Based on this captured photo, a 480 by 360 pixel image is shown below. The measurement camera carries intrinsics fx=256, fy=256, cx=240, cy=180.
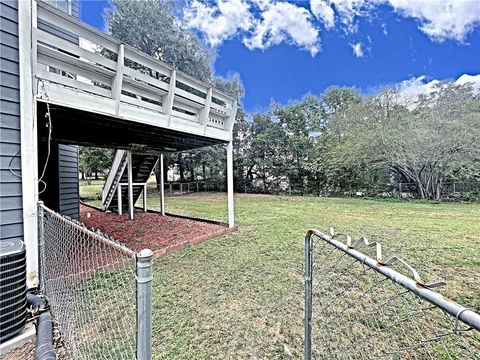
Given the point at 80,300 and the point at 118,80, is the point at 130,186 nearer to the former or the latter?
the point at 118,80

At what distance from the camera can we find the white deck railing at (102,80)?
2.66 meters

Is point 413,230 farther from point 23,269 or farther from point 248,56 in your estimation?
point 248,56

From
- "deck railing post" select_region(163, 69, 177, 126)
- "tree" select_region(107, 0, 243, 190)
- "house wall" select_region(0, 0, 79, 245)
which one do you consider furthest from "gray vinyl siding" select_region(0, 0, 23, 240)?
"tree" select_region(107, 0, 243, 190)

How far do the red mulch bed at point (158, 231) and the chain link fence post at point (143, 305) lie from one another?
3.30 m

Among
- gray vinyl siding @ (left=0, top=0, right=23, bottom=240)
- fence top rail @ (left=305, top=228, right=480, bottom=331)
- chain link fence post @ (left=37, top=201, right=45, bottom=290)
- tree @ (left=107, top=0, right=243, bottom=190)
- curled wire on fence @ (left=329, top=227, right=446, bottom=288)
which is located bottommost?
chain link fence post @ (left=37, top=201, right=45, bottom=290)

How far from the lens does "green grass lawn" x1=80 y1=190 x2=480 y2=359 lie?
2076mm

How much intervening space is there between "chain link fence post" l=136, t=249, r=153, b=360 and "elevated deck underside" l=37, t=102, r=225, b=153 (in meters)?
2.76

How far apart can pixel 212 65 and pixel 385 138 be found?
432 inches

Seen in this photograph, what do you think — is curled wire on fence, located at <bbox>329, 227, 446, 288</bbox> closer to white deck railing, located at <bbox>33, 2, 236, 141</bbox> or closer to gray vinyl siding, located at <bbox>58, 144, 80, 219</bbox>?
white deck railing, located at <bbox>33, 2, 236, 141</bbox>

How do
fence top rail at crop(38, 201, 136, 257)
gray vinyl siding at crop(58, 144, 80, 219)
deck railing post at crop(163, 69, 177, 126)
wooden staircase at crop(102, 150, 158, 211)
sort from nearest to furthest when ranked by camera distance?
fence top rail at crop(38, 201, 136, 257) < deck railing post at crop(163, 69, 177, 126) < gray vinyl siding at crop(58, 144, 80, 219) < wooden staircase at crop(102, 150, 158, 211)

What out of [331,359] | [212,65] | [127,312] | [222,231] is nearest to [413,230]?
[222,231]

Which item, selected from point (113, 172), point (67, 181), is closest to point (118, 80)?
point (67, 181)

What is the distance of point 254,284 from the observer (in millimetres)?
3094

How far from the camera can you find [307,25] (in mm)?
15852
